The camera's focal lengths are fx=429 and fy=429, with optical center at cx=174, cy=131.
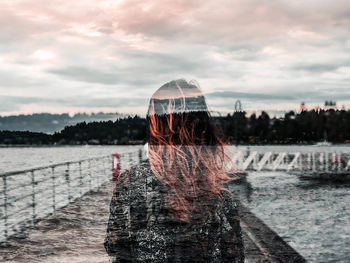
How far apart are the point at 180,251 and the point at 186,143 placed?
0.45 meters

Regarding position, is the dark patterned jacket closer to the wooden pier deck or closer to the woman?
the woman

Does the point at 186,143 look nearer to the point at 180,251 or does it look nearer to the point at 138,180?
the point at 138,180

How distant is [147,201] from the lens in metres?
1.81

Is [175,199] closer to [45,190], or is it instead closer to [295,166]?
[45,190]

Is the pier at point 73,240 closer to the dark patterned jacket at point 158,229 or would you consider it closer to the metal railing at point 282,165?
the dark patterned jacket at point 158,229

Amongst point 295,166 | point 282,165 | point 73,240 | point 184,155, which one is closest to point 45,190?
point 73,240

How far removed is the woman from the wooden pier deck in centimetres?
460

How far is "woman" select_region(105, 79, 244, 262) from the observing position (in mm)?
1797

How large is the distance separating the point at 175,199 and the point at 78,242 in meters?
5.95

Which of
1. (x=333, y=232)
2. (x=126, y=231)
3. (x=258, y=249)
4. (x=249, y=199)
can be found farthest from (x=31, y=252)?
(x=249, y=199)

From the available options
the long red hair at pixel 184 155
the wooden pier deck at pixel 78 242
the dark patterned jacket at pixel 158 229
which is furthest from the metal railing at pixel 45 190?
the long red hair at pixel 184 155

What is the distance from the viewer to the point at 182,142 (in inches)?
71.6

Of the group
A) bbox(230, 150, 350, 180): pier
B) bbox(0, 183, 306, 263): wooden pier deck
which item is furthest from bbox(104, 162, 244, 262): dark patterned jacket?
bbox(230, 150, 350, 180): pier

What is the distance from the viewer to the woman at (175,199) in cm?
180
